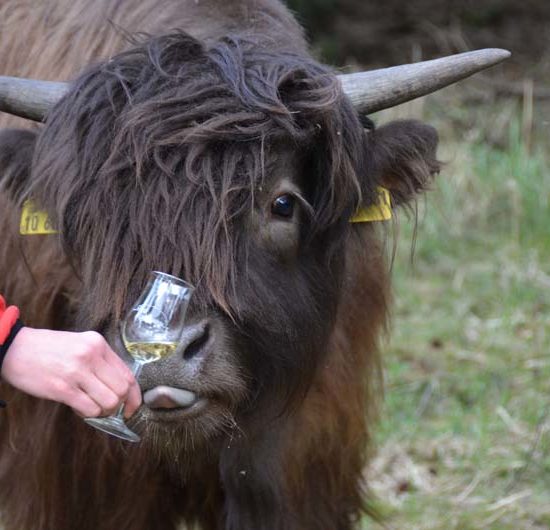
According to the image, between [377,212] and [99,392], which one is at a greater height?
[377,212]

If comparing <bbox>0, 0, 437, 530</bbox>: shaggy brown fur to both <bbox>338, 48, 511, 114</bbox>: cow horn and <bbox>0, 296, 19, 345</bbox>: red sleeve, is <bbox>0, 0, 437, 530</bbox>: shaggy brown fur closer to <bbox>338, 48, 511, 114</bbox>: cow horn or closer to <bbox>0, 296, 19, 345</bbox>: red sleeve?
<bbox>338, 48, 511, 114</bbox>: cow horn

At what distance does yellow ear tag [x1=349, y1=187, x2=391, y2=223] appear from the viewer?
4.04m

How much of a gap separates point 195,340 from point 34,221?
84 cm

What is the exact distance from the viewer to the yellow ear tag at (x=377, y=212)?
13.3 feet

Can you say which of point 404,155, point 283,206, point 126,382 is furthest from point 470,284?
point 126,382

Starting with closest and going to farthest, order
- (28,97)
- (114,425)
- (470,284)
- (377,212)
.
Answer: (114,425)
(28,97)
(377,212)
(470,284)

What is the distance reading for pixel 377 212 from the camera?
Result: 4062 mm

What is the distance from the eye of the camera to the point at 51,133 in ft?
12.4

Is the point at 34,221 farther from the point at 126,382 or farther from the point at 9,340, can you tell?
the point at 126,382

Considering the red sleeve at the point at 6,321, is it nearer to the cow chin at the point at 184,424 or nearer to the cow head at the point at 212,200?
the cow head at the point at 212,200

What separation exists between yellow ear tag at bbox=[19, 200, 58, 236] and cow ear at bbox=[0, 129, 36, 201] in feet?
0.27

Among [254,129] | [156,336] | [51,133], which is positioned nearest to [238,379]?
[156,336]

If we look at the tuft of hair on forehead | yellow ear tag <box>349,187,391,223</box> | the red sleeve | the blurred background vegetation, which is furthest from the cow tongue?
the blurred background vegetation

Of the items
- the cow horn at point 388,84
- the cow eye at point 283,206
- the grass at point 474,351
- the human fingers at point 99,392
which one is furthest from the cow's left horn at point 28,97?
A: the grass at point 474,351
